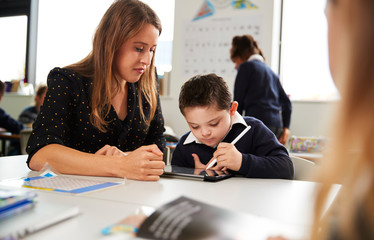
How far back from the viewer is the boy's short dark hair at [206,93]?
57.2 inches

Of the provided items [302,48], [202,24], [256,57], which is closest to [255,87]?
[256,57]

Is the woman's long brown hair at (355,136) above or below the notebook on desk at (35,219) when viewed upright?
above

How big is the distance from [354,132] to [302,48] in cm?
390

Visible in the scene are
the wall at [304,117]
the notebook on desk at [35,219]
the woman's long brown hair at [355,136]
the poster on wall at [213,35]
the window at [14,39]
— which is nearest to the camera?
→ the woman's long brown hair at [355,136]

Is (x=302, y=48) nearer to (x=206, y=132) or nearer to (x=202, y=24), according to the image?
(x=202, y=24)

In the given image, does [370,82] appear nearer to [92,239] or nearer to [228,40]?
[92,239]

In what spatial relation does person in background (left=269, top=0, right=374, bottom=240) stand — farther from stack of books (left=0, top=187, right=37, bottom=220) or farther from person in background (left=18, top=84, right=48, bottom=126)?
person in background (left=18, top=84, right=48, bottom=126)

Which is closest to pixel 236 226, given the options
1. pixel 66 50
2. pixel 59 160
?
pixel 59 160

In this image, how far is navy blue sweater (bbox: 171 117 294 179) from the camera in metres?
1.26

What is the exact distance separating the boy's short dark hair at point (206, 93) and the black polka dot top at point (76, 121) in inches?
9.0

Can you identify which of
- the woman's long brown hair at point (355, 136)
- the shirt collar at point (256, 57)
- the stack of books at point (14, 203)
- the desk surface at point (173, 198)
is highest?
the shirt collar at point (256, 57)

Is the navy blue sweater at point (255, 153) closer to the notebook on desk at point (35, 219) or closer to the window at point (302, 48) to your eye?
the notebook on desk at point (35, 219)

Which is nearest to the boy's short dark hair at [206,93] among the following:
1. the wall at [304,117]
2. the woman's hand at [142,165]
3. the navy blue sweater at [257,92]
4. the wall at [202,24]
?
the woman's hand at [142,165]

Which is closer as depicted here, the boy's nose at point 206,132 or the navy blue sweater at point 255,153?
the navy blue sweater at point 255,153
